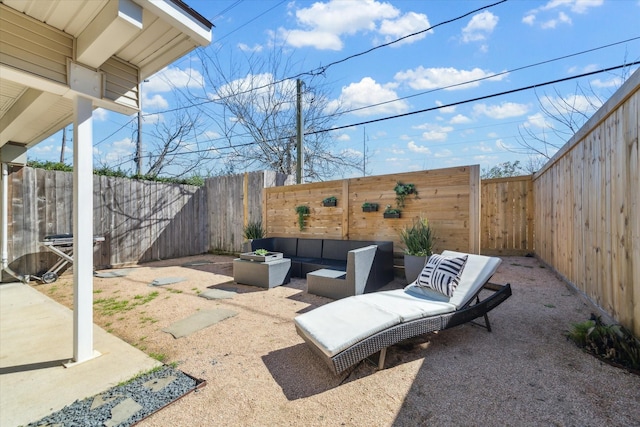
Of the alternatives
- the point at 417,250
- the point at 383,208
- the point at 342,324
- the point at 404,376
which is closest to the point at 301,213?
the point at 383,208

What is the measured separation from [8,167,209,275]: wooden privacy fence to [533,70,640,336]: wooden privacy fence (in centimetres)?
869

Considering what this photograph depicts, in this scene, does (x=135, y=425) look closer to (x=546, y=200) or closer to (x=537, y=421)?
(x=537, y=421)

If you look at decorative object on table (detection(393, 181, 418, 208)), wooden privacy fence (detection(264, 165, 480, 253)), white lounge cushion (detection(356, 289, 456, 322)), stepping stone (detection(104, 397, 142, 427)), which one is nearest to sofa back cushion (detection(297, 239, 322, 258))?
wooden privacy fence (detection(264, 165, 480, 253))

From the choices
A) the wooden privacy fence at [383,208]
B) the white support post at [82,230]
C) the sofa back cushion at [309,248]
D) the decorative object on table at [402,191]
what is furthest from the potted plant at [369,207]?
the white support post at [82,230]

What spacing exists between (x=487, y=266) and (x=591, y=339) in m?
0.97

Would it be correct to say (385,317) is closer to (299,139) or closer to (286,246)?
(286,246)

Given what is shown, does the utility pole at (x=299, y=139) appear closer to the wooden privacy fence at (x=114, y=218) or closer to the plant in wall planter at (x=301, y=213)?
the plant in wall planter at (x=301, y=213)

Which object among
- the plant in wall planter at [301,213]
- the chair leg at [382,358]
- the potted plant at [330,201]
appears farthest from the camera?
the plant in wall planter at [301,213]

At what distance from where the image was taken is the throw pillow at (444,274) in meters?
2.89

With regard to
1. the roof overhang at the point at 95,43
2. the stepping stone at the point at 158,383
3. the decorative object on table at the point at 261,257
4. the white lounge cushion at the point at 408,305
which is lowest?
the stepping stone at the point at 158,383

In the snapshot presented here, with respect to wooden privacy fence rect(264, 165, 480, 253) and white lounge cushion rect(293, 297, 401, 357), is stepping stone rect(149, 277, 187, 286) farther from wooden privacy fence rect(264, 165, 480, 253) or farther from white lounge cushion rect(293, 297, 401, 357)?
white lounge cushion rect(293, 297, 401, 357)

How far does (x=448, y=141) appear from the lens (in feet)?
32.9

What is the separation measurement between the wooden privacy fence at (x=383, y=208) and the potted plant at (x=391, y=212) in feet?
0.27

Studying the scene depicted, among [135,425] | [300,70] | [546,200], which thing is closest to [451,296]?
[135,425]
